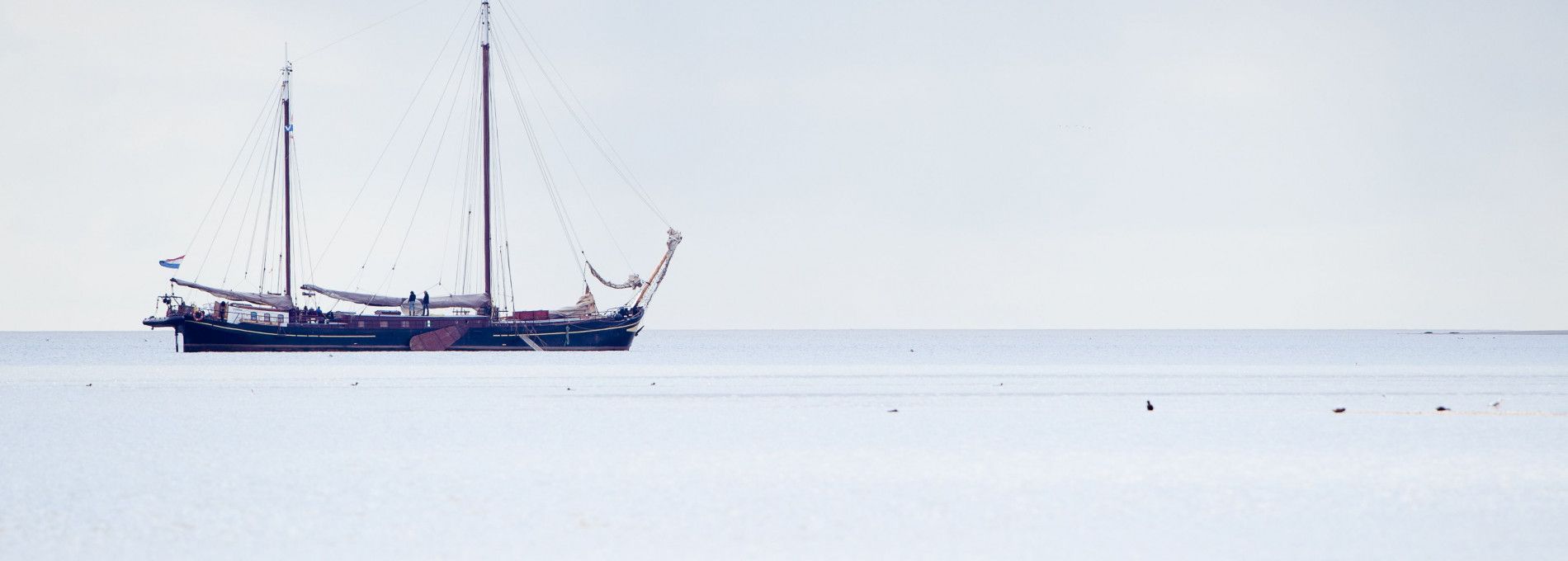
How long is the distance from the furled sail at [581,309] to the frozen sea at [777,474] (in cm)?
4366

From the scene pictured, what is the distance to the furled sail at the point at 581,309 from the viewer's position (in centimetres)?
10319

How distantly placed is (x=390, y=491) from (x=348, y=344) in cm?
7596

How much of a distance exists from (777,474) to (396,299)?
7954 cm

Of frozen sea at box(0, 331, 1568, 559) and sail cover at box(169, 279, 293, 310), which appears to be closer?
frozen sea at box(0, 331, 1568, 559)

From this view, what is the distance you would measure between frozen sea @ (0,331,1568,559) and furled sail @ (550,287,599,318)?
143 ft

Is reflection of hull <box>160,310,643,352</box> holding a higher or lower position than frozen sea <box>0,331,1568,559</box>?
higher

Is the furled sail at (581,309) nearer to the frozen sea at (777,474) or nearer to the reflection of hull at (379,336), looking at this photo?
the reflection of hull at (379,336)

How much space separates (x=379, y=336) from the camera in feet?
328

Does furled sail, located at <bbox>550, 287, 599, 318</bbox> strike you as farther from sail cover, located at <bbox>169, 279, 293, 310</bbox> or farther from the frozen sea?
the frozen sea

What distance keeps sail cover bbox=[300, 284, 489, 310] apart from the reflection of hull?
4.51ft

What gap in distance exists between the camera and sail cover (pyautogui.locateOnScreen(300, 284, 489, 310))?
98.6 metres

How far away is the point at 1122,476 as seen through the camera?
2822 centimetres

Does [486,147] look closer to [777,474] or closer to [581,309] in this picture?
[581,309]

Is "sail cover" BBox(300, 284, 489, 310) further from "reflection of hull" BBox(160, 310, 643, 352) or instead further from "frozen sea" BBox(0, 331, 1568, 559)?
"frozen sea" BBox(0, 331, 1568, 559)
